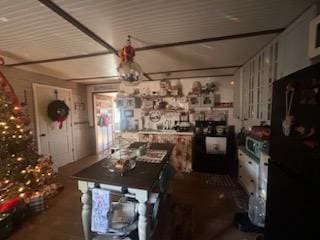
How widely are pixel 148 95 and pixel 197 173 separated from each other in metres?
2.34

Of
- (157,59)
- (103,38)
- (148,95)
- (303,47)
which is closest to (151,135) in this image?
(148,95)

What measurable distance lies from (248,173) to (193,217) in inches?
44.4

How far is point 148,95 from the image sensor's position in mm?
4648

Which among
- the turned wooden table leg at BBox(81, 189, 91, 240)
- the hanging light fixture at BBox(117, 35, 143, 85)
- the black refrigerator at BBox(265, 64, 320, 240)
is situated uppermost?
the hanging light fixture at BBox(117, 35, 143, 85)

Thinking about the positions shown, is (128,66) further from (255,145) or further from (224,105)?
(224,105)

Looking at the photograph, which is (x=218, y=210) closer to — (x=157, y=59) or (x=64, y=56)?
Answer: (x=157, y=59)

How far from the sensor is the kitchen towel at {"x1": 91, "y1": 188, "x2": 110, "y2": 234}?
159 cm

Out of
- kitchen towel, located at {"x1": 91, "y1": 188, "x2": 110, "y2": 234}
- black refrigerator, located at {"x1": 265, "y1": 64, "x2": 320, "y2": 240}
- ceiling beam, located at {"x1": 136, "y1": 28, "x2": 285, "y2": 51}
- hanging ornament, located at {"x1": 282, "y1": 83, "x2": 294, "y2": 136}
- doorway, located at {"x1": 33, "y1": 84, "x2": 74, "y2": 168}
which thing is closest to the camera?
black refrigerator, located at {"x1": 265, "y1": 64, "x2": 320, "y2": 240}

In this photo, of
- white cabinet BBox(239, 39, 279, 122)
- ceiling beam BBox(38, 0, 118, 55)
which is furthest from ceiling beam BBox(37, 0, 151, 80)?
white cabinet BBox(239, 39, 279, 122)

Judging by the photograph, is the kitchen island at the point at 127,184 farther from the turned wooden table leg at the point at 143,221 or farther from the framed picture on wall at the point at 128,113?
the framed picture on wall at the point at 128,113

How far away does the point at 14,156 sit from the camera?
2398 millimetres

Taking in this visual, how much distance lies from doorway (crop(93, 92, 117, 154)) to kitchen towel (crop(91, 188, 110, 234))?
13.9ft

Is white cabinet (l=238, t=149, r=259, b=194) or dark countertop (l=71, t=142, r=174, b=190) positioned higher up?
dark countertop (l=71, t=142, r=174, b=190)

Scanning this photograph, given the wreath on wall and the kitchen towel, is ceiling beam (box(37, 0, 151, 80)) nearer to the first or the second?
the kitchen towel
